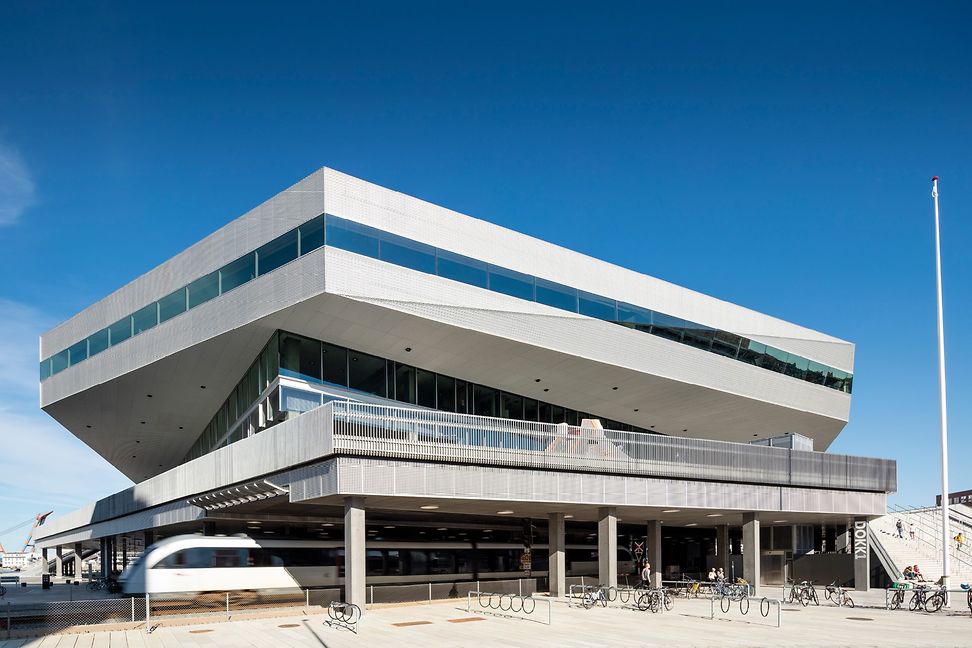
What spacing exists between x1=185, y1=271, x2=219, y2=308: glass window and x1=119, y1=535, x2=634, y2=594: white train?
8895mm

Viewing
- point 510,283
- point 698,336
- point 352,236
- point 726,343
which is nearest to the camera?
point 352,236

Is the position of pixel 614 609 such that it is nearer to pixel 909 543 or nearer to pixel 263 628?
pixel 263 628

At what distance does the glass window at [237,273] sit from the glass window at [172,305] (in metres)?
2.73

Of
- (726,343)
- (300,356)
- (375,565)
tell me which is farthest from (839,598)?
(300,356)

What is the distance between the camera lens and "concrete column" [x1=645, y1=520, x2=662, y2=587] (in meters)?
32.6

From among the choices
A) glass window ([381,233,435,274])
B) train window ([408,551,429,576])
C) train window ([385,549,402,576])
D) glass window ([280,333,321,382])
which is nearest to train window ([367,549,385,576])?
train window ([385,549,402,576])

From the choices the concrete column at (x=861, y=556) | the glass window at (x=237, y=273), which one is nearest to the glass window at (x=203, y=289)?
the glass window at (x=237, y=273)

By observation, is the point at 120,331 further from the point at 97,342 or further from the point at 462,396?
the point at 462,396

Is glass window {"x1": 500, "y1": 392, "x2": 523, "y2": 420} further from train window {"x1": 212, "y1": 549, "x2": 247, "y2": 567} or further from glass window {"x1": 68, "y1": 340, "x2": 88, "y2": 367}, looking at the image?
glass window {"x1": 68, "y1": 340, "x2": 88, "y2": 367}

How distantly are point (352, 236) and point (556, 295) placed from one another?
922 cm

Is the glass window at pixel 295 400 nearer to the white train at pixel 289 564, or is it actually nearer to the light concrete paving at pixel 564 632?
the white train at pixel 289 564

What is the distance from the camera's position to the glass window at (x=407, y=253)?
91.6 feet

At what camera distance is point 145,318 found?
112 ft

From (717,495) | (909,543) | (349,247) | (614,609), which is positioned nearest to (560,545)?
(614,609)
